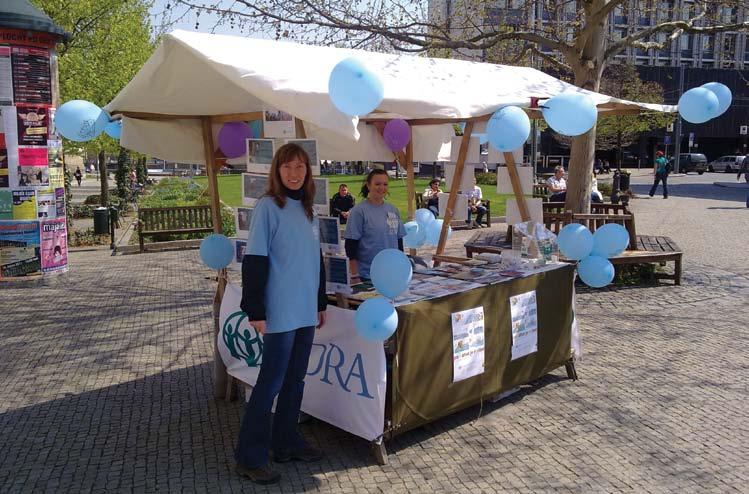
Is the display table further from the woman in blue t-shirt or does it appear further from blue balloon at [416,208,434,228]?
blue balloon at [416,208,434,228]

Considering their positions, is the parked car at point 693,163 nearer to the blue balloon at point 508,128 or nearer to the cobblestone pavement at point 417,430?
the cobblestone pavement at point 417,430

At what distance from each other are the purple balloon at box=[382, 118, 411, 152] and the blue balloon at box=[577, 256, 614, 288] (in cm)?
240

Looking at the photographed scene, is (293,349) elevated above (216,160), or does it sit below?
below

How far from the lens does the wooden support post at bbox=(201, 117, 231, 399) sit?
5.64 meters

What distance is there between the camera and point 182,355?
696 cm

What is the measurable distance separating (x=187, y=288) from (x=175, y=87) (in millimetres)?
5855

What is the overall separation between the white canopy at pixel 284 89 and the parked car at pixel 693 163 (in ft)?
177

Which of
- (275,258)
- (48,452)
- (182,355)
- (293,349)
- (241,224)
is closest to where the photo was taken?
(275,258)

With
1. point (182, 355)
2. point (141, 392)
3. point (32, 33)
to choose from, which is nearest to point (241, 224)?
point (141, 392)

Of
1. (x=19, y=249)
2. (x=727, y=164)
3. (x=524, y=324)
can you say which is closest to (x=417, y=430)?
(x=524, y=324)

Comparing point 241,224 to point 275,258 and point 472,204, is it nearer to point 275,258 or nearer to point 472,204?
point 275,258

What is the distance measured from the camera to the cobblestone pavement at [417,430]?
14.1 feet

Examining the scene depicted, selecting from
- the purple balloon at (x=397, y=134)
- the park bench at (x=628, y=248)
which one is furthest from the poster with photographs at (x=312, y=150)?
the park bench at (x=628, y=248)

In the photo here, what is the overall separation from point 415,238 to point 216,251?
8.87 feet
